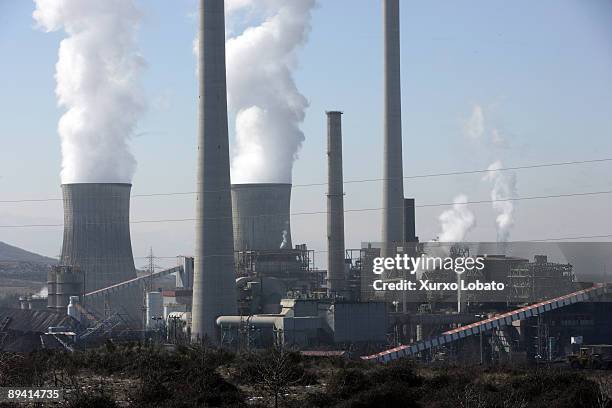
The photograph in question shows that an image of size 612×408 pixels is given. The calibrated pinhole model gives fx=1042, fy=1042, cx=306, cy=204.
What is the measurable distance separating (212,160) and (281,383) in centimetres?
3418

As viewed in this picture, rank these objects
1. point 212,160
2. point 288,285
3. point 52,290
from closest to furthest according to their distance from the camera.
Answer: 1. point 212,160
2. point 288,285
3. point 52,290

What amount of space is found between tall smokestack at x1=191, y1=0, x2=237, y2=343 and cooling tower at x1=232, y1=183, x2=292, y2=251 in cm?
1228

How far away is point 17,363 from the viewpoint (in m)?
21.1

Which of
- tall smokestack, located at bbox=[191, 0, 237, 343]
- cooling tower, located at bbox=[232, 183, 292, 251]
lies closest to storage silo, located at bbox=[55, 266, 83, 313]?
cooling tower, located at bbox=[232, 183, 292, 251]

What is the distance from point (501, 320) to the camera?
5753cm

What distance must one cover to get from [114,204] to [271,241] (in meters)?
10.7

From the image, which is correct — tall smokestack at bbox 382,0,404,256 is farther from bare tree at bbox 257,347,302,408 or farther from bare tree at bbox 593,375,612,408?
bare tree at bbox 593,375,612,408

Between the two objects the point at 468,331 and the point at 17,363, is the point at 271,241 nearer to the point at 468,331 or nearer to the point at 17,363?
the point at 468,331

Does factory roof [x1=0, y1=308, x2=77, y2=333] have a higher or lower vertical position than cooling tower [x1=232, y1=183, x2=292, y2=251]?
lower

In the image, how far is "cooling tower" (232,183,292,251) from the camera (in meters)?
67.0

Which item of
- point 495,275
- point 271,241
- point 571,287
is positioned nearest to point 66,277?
point 271,241

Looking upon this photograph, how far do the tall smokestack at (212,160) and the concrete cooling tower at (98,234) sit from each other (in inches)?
551

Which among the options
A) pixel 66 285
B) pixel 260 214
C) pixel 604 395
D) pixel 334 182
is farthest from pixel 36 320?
pixel 604 395

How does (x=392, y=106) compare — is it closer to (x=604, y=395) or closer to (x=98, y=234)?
(x=98, y=234)
